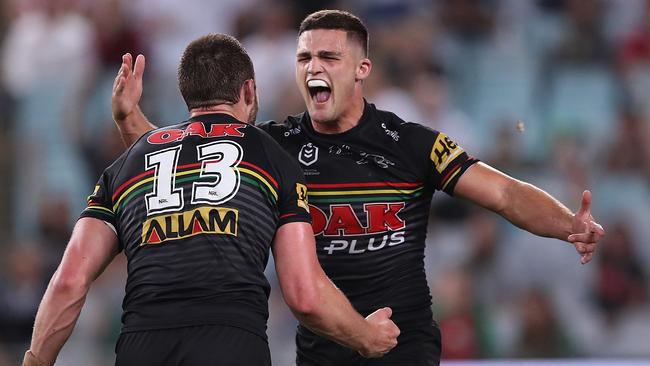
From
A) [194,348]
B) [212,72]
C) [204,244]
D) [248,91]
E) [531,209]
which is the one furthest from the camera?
[531,209]

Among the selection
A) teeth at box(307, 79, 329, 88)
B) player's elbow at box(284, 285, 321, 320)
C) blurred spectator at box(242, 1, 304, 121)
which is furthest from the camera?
blurred spectator at box(242, 1, 304, 121)

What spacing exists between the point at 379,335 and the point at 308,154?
129 centimetres

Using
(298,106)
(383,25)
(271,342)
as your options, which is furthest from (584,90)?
(271,342)

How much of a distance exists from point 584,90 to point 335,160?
6.09 m

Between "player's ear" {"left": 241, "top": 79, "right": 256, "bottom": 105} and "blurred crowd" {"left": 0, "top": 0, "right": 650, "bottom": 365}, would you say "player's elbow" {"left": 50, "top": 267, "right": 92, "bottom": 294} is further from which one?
"blurred crowd" {"left": 0, "top": 0, "right": 650, "bottom": 365}

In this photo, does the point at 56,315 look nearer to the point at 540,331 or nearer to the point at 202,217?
the point at 202,217

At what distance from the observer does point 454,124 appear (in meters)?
10.8

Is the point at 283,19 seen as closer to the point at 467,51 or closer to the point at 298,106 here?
the point at 298,106

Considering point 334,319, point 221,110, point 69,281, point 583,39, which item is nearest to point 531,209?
point 334,319

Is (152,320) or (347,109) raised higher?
(347,109)

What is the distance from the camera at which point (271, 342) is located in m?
10.0

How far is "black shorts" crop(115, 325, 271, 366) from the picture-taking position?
453cm

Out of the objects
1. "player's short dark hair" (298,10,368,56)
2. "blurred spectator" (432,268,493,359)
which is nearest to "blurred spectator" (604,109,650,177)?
"blurred spectator" (432,268,493,359)

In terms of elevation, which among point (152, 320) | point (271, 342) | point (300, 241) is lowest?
point (271, 342)
